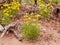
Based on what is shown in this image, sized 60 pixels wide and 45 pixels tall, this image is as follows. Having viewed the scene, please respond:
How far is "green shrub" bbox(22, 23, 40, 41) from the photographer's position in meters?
6.16

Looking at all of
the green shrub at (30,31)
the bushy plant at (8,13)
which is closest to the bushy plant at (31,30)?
the green shrub at (30,31)

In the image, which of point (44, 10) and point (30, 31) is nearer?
point (30, 31)

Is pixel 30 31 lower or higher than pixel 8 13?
lower

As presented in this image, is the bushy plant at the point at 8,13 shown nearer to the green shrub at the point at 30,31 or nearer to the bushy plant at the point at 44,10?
the bushy plant at the point at 44,10

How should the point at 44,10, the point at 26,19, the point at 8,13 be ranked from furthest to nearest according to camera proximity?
1. the point at 44,10
2. the point at 8,13
3. the point at 26,19

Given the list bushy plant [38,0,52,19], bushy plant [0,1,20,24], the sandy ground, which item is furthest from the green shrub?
bushy plant [38,0,52,19]

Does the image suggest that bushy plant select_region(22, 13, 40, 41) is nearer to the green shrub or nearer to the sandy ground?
the green shrub

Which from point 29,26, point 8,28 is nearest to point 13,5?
point 8,28

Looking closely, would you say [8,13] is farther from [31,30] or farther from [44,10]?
[31,30]

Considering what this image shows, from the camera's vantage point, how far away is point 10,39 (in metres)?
6.45

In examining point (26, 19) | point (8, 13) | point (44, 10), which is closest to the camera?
point (26, 19)

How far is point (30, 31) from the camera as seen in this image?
20.2ft

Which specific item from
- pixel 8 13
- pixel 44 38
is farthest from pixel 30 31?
pixel 8 13

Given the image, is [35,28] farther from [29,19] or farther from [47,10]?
[47,10]
